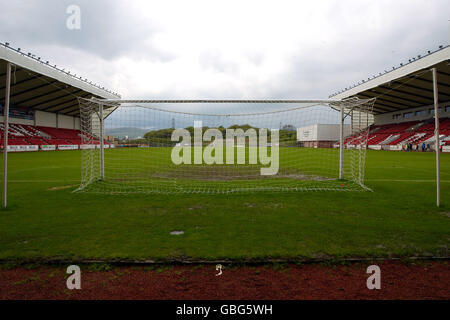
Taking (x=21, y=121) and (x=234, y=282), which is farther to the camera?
(x=21, y=121)

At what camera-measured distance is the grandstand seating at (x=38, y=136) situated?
3450 centimetres

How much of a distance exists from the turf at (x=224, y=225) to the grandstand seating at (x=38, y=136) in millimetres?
34393

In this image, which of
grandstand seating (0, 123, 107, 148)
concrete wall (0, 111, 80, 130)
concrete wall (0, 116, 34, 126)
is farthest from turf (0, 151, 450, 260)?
concrete wall (0, 111, 80, 130)

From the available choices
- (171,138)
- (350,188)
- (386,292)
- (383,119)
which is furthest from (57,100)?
(383,119)

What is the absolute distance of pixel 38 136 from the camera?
39.3 m

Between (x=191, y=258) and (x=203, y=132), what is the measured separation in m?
8.51

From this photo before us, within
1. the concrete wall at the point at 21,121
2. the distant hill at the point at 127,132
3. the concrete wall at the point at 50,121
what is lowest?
the distant hill at the point at 127,132

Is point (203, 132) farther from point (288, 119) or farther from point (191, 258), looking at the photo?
point (191, 258)

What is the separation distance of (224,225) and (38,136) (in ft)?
148

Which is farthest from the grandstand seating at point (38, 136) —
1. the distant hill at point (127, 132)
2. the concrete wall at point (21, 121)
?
the distant hill at point (127, 132)
